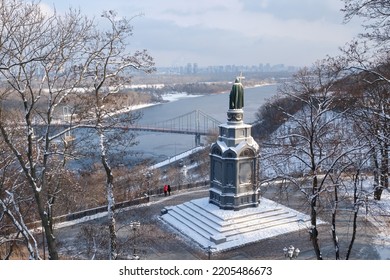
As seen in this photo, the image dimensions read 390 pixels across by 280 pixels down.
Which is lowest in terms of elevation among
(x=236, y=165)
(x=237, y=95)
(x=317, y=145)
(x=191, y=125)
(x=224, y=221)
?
(x=191, y=125)

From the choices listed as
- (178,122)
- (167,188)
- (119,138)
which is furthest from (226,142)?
(178,122)

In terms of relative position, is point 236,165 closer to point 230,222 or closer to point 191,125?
point 230,222

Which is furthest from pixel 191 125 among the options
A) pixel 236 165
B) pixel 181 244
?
pixel 181 244

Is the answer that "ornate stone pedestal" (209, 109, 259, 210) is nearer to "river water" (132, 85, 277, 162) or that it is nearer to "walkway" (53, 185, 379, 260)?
"walkway" (53, 185, 379, 260)

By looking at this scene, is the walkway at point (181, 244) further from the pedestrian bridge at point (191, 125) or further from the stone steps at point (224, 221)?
the pedestrian bridge at point (191, 125)

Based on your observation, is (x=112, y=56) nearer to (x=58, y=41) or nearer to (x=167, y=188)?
(x=58, y=41)

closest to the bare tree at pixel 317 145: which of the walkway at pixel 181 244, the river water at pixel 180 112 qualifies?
the walkway at pixel 181 244
